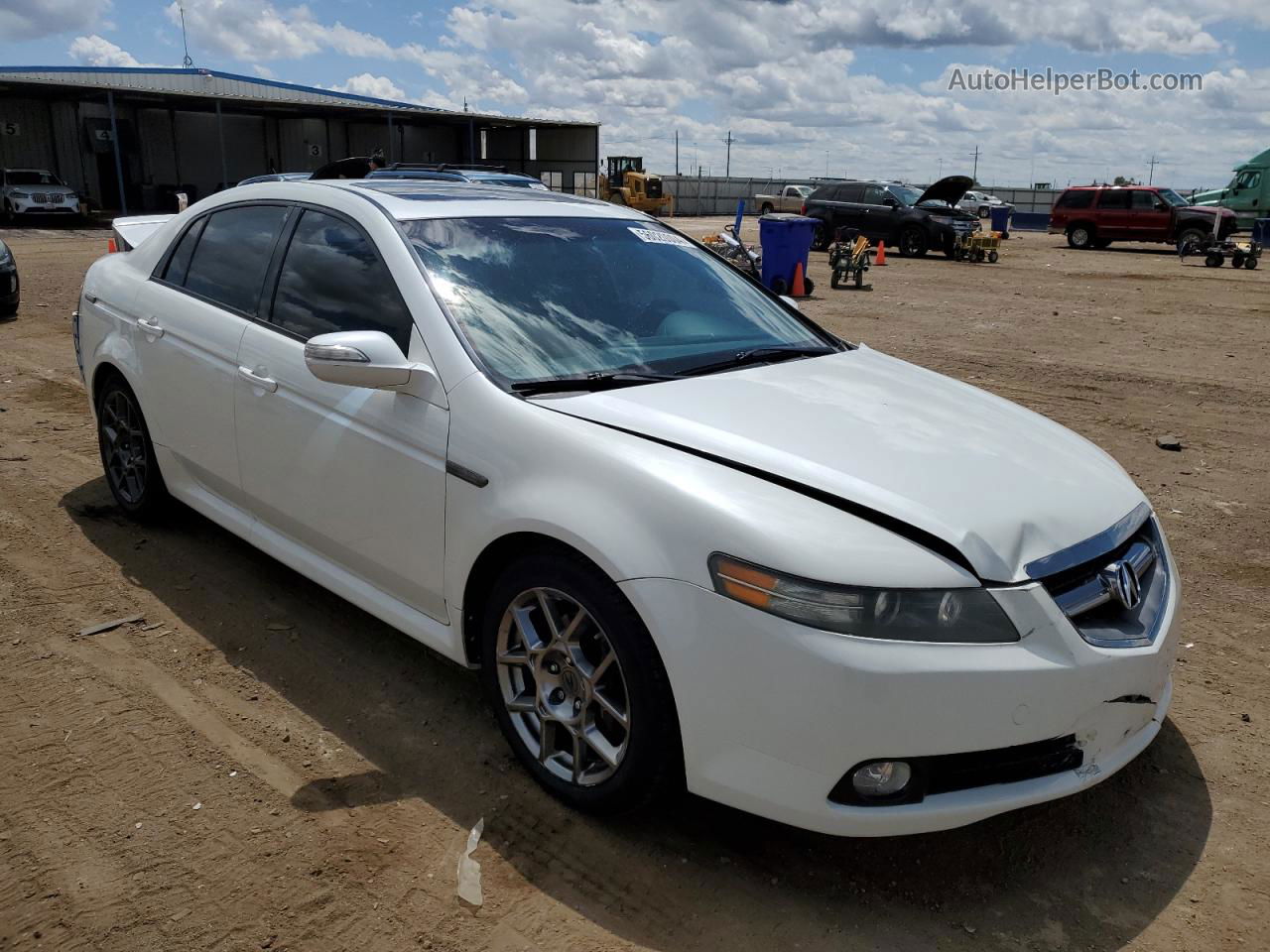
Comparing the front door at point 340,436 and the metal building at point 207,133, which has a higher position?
the metal building at point 207,133

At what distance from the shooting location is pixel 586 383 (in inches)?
117

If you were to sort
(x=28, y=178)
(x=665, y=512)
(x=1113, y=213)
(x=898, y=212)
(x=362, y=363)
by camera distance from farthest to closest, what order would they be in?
(x=1113, y=213) → (x=28, y=178) → (x=898, y=212) → (x=362, y=363) → (x=665, y=512)

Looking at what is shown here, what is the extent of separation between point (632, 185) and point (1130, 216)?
2176cm

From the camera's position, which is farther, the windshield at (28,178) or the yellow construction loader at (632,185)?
the yellow construction loader at (632,185)

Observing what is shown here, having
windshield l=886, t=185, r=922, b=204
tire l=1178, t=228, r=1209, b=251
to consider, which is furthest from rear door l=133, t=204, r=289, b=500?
tire l=1178, t=228, r=1209, b=251

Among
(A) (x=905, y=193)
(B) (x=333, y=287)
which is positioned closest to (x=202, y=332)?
(B) (x=333, y=287)

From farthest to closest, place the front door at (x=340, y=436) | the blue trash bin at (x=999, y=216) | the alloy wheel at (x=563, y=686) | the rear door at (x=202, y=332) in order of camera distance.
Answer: the blue trash bin at (x=999, y=216)
the rear door at (x=202, y=332)
the front door at (x=340, y=436)
the alloy wheel at (x=563, y=686)

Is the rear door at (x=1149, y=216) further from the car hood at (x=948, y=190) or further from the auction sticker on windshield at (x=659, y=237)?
the auction sticker on windshield at (x=659, y=237)

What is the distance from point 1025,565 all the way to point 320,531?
228 cm

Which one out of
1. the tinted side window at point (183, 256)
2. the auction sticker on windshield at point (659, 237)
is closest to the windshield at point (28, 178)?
the tinted side window at point (183, 256)

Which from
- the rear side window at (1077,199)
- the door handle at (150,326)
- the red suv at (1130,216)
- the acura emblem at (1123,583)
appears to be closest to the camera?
the acura emblem at (1123,583)

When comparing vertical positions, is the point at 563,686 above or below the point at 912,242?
below

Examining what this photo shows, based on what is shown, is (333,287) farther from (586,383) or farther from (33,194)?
(33,194)

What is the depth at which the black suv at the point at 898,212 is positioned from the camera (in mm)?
24953
